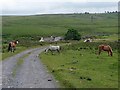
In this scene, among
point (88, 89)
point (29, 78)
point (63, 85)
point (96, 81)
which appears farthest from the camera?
point (29, 78)

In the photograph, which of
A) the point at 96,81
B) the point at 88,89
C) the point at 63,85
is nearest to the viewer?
the point at 88,89

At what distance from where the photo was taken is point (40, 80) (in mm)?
24438

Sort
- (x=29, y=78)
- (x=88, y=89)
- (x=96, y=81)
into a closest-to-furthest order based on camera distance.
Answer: (x=88, y=89) < (x=96, y=81) < (x=29, y=78)

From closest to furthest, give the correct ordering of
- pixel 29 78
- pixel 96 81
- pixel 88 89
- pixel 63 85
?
pixel 88 89
pixel 63 85
pixel 96 81
pixel 29 78

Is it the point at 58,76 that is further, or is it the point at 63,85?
the point at 58,76

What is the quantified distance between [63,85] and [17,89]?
3.13m

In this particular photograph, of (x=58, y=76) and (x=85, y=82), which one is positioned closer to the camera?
(x=85, y=82)

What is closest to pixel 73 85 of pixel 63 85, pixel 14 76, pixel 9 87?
pixel 63 85

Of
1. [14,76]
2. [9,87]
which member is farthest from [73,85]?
[14,76]

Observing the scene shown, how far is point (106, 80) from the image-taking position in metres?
24.1

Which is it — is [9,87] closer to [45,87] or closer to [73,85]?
[45,87]

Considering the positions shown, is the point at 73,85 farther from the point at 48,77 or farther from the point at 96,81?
the point at 48,77

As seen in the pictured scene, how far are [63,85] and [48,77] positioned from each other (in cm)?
418

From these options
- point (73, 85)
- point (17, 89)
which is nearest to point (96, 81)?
point (73, 85)
